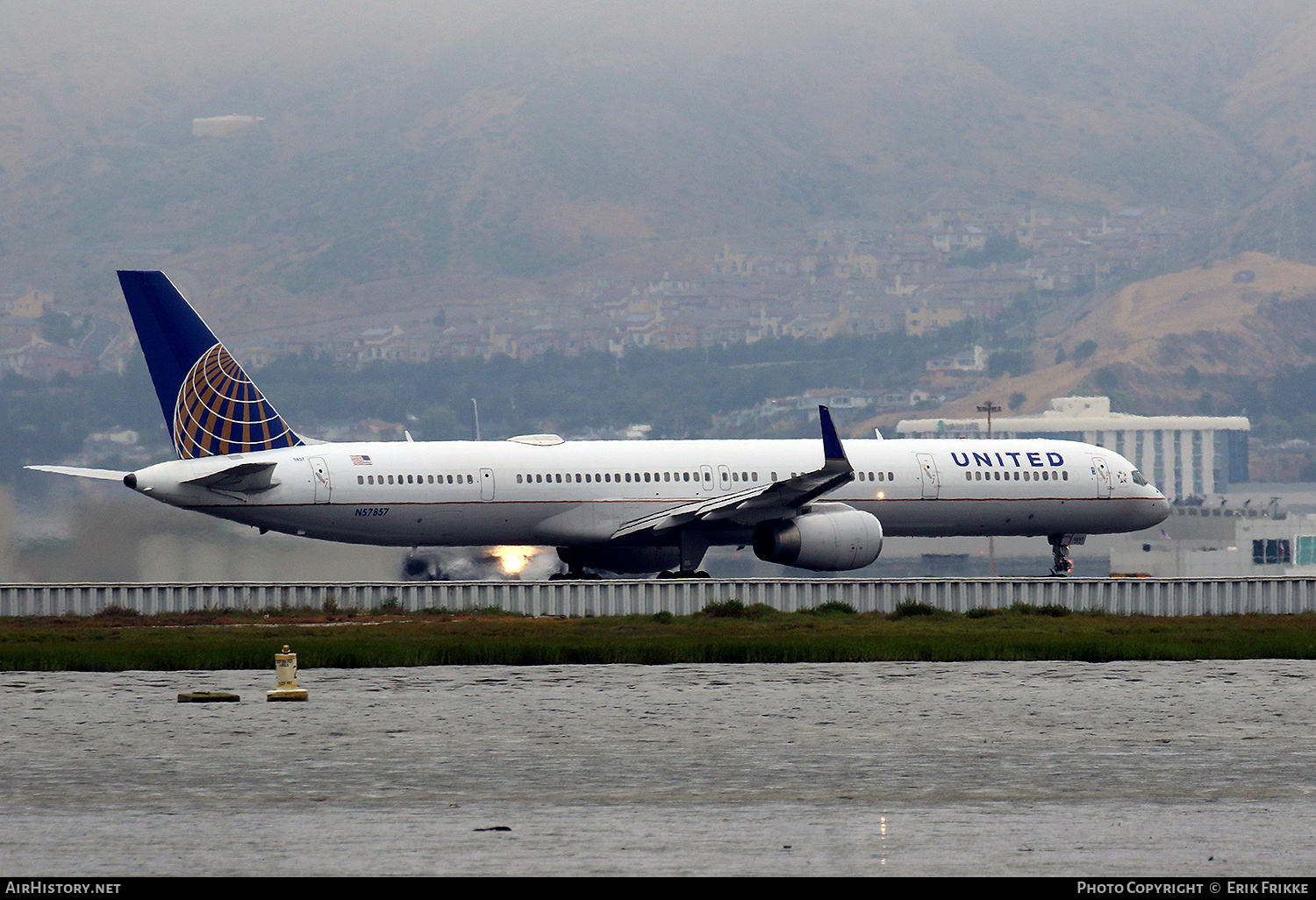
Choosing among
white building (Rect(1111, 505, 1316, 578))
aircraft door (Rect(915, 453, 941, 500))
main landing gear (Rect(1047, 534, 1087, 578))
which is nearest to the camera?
aircraft door (Rect(915, 453, 941, 500))

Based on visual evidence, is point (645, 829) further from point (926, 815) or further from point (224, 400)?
point (224, 400)

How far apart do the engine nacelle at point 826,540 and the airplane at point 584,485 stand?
0.05 m

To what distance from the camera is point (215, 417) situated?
155 ft

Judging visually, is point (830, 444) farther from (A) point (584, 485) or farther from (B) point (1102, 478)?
(B) point (1102, 478)

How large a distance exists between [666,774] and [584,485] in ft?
99.3

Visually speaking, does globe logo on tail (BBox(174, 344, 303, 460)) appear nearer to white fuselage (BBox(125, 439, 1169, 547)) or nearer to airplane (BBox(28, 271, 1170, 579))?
airplane (BBox(28, 271, 1170, 579))

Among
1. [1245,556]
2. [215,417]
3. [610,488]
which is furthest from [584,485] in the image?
[1245,556]

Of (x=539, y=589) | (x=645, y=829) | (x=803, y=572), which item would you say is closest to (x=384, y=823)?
(x=645, y=829)

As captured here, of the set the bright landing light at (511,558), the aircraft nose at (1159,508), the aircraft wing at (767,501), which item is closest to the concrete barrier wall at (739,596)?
the aircraft wing at (767,501)

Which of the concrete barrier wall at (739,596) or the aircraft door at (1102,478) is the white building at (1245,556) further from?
the concrete barrier wall at (739,596)

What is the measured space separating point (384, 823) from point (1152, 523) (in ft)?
147

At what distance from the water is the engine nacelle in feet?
56.1

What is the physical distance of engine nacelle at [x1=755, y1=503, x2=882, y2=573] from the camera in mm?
47812

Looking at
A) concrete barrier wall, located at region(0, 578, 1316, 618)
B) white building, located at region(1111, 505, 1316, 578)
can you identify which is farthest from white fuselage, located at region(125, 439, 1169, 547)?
white building, located at region(1111, 505, 1316, 578)
